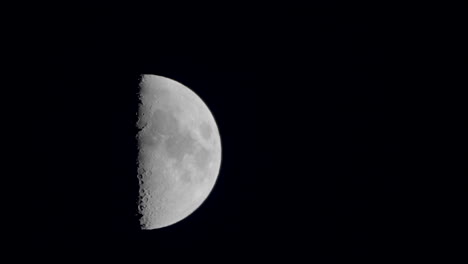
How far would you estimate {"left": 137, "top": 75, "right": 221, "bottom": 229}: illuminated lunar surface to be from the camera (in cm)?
500

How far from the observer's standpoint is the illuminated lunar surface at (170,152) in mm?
4996

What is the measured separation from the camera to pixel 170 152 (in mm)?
5125

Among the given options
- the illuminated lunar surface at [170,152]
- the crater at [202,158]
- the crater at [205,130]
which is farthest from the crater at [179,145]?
the crater at [205,130]

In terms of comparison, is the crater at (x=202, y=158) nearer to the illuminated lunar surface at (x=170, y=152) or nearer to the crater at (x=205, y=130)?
the illuminated lunar surface at (x=170, y=152)

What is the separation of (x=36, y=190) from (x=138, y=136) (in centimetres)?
124

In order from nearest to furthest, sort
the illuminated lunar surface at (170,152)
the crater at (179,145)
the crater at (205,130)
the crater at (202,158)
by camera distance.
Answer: the illuminated lunar surface at (170,152) < the crater at (179,145) < the crater at (202,158) < the crater at (205,130)

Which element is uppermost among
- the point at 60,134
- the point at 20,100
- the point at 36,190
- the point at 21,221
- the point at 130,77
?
the point at 130,77

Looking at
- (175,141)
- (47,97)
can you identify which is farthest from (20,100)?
(175,141)

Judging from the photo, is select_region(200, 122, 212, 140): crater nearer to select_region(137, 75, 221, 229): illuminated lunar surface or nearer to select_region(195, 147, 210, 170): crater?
select_region(137, 75, 221, 229): illuminated lunar surface

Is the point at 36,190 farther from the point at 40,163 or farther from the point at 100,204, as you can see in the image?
the point at 100,204

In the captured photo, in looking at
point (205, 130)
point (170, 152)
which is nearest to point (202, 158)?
point (205, 130)

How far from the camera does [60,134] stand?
14.6ft

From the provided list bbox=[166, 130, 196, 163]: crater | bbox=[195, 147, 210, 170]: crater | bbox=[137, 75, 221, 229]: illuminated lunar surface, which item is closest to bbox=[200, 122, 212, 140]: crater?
bbox=[137, 75, 221, 229]: illuminated lunar surface

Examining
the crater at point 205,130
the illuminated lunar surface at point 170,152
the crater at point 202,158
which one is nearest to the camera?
the illuminated lunar surface at point 170,152
